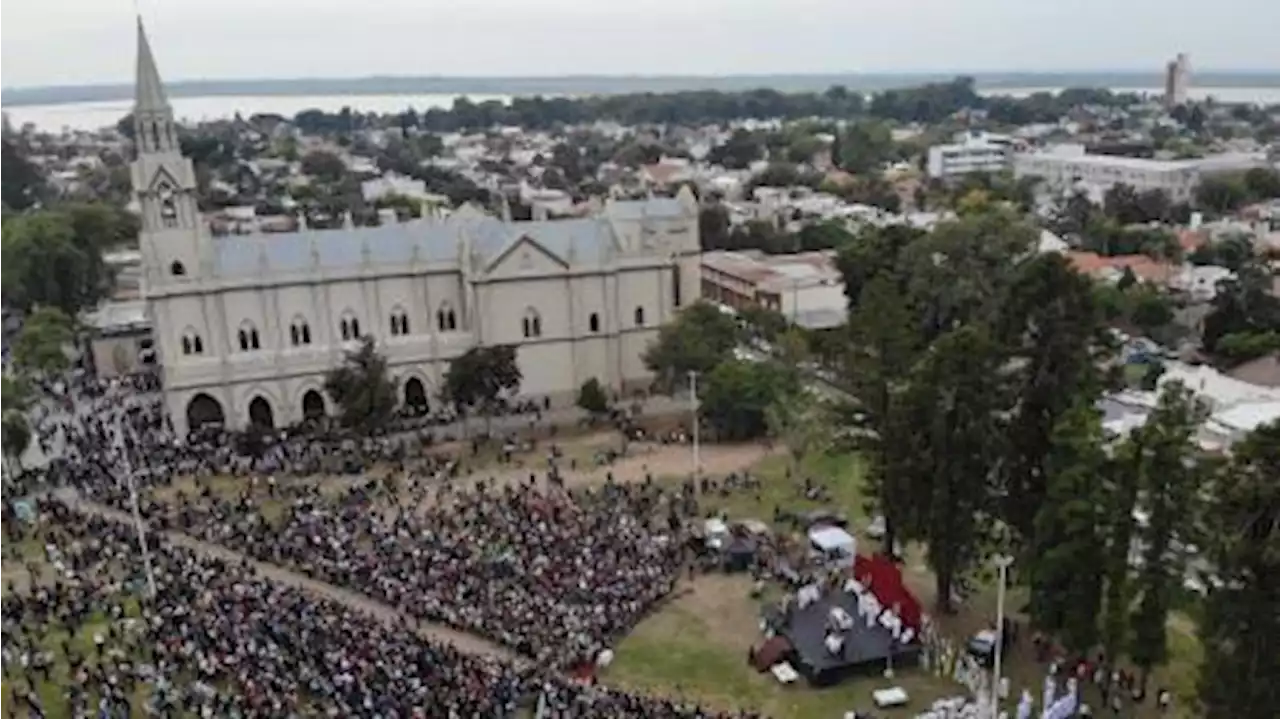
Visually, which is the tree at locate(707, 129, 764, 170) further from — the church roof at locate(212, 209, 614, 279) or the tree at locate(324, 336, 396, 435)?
the tree at locate(324, 336, 396, 435)

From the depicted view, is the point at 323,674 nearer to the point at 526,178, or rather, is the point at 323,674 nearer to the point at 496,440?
the point at 496,440

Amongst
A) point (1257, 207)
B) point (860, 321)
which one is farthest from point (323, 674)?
point (1257, 207)

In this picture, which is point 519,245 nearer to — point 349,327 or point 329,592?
point 349,327

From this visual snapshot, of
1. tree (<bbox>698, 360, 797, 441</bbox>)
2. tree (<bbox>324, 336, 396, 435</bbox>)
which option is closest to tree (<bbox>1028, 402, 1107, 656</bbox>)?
tree (<bbox>698, 360, 797, 441</bbox>)

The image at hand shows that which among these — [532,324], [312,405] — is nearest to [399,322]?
[312,405]

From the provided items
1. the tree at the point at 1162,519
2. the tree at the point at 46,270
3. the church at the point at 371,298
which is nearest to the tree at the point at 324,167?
the tree at the point at 46,270
